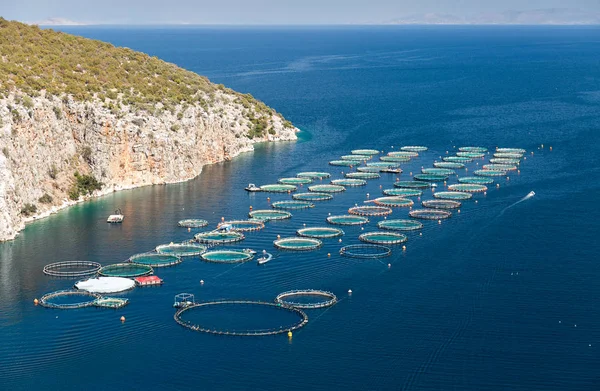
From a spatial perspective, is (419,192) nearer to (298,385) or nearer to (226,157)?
(226,157)

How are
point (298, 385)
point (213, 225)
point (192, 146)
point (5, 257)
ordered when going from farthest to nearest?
point (192, 146)
point (213, 225)
point (5, 257)
point (298, 385)

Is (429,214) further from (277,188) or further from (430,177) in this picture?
(277,188)

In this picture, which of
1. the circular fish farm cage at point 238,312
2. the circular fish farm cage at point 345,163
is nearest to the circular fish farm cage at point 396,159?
the circular fish farm cage at point 345,163

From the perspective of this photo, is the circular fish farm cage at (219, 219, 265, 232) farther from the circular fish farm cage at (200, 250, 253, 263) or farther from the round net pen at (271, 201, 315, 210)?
the circular fish farm cage at (200, 250, 253, 263)

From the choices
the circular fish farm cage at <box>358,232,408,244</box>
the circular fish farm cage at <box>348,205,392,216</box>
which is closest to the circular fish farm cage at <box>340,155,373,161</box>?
the circular fish farm cage at <box>348,205,392,216</box>

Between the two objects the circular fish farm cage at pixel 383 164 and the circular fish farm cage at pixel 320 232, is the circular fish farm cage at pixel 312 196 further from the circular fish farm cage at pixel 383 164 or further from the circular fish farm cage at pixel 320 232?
the circular fish farm cage at pixel 383 164

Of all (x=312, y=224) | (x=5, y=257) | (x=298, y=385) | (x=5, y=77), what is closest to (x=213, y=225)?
(x=312, y=224)
